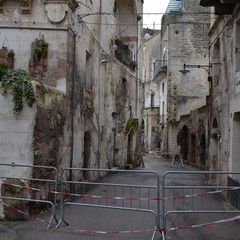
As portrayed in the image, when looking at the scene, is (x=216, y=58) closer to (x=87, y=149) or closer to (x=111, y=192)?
(x=87, y=149)

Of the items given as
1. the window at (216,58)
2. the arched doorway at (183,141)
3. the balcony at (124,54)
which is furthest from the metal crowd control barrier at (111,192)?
the arched doorway at (183,141)

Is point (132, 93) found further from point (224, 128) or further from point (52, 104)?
point (52, 104)

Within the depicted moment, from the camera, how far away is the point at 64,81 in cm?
1192

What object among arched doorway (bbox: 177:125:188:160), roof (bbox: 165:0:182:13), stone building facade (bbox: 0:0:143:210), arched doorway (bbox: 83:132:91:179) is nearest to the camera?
stone building facade (bbox: 0:0:143:210)

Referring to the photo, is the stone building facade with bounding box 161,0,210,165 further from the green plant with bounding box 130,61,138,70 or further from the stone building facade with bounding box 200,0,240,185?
the stone building facade with bounding box 200,0,240,185

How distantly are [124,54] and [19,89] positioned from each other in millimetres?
14160

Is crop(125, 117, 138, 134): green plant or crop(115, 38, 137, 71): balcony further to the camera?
crop(125, 117, 138, 134): green plant

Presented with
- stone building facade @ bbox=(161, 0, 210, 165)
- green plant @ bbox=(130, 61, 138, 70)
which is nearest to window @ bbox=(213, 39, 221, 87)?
green plant @ bbox=(130, 61, 138, 70)

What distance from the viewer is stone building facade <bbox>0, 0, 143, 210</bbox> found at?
9.44m

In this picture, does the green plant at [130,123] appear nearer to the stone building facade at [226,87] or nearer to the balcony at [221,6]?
the stone building facade at [226,87]

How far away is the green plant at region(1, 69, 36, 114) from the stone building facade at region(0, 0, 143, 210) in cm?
19

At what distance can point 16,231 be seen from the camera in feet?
25.5

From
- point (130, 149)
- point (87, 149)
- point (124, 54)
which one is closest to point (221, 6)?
point (87, 149)

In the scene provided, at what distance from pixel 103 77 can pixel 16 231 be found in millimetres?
11051
